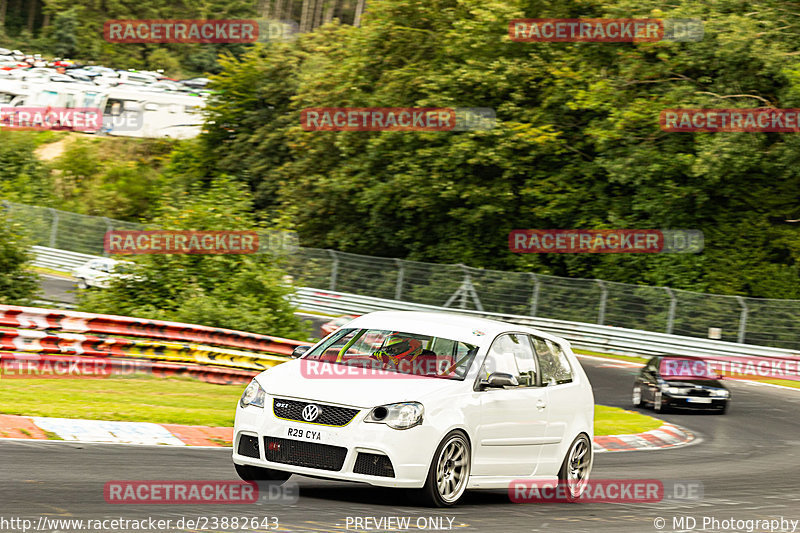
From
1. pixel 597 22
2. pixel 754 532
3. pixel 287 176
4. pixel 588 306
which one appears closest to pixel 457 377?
pixel 754 532

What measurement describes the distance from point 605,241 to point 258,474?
30.0m

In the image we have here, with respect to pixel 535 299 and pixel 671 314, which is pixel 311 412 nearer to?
pixel 671 314

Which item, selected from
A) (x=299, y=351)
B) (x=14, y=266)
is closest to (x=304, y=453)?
(x=299, y=351)

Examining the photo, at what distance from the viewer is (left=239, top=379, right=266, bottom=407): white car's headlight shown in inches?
329

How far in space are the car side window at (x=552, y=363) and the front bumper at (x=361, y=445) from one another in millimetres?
2005

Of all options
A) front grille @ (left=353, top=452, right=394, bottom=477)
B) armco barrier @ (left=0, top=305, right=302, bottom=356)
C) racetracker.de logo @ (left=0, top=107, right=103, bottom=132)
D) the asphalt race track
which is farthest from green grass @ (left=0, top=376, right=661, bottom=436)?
racetracker.de logo @ (left=0, top=107, right=103, bottom=132)

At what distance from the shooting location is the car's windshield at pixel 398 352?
29.0 ft

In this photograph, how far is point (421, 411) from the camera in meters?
8.04

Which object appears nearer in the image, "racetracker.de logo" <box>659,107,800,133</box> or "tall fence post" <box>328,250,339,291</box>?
"racetracker.de logo" <box>659,107,800,133</box>

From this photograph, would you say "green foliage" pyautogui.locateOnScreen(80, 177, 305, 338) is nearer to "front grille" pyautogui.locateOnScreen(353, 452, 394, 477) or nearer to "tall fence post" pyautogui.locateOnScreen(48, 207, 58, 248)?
"front grille" pyautogui.locateOnScreen(353, 452, 394, 477)

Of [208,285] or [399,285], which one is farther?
[399,285]

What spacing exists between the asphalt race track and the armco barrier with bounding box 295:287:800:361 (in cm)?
1748

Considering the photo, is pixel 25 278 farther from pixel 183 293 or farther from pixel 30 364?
pixel 30 364

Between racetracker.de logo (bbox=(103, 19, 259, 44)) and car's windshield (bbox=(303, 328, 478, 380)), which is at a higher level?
racetracker.de logo (bbox=(103, 19, 259, 44))
